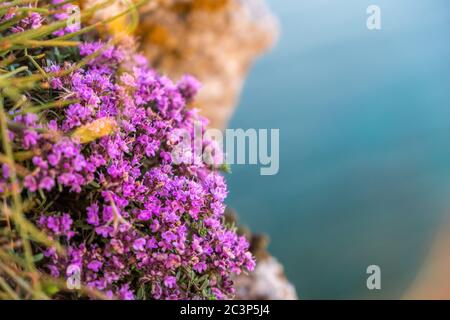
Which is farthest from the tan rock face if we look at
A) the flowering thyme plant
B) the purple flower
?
the purple flower

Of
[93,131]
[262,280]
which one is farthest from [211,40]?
[93,131]

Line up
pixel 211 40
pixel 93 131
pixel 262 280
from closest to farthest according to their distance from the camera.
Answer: pixel 93 131
pixel 262 280
pixel 211 40

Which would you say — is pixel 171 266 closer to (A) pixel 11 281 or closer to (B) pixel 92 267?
(B) pixel 92 267

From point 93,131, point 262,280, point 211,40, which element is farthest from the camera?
point 211,40

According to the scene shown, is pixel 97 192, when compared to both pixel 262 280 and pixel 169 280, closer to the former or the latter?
pixel 169 280

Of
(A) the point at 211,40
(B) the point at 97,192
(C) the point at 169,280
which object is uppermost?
(A) the point at 211,40

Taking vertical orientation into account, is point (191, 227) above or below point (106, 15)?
below
